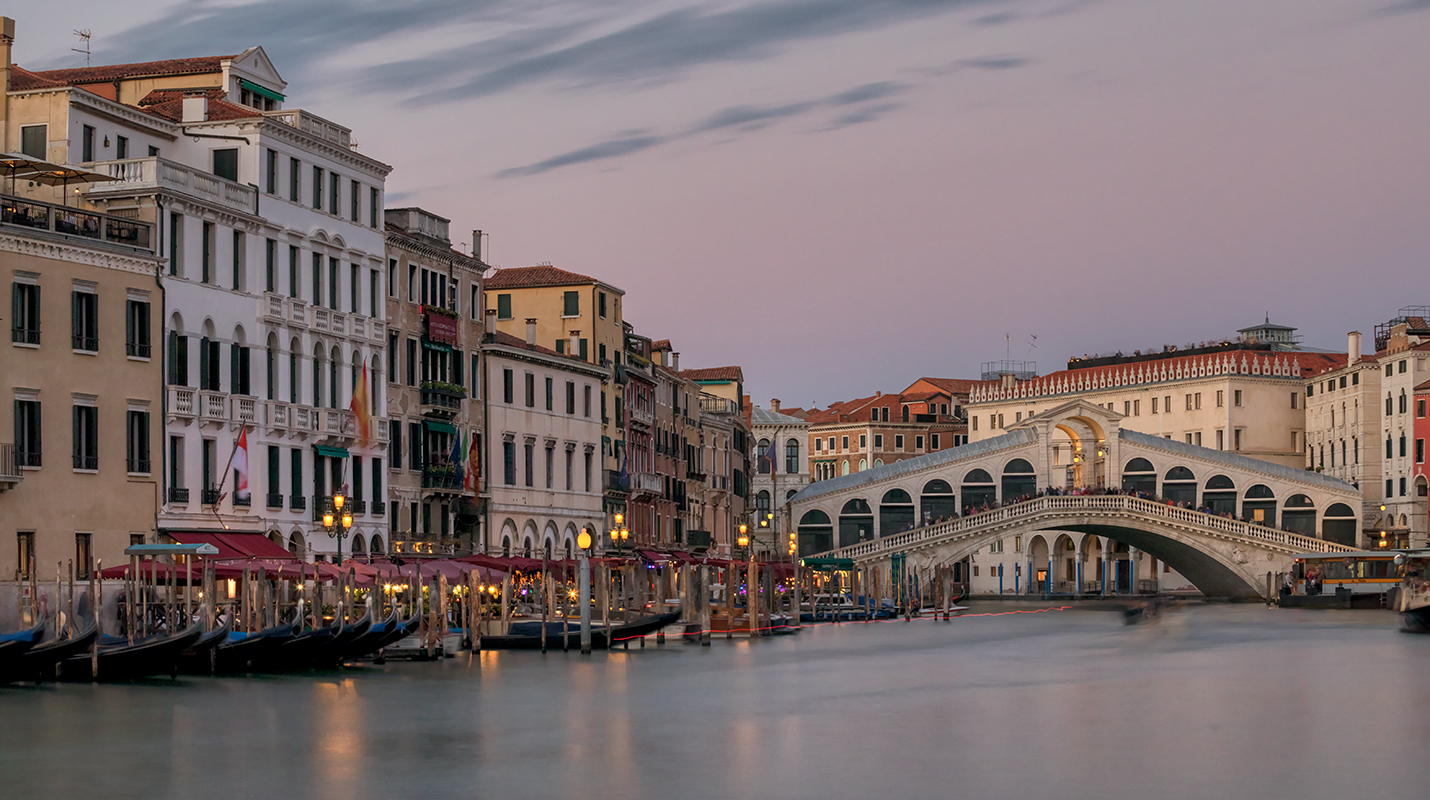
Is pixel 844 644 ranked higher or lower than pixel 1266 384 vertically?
lower

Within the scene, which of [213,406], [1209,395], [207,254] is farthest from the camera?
[1209,395]

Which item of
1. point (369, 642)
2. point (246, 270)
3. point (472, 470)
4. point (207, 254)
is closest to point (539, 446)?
point (472, 470)

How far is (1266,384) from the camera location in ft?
273

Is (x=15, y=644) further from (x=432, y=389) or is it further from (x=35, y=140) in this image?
(x=432, y=389)

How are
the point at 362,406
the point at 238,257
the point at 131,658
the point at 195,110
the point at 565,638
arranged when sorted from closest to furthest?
the point at 131,658 → the point at 238,257 → the point at 565,638 → the point at 195,110 → the point at 362,406

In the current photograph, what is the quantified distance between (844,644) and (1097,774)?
2422 centimetres

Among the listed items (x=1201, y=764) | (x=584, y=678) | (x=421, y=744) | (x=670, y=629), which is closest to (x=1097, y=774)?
(x=1201, y=764)

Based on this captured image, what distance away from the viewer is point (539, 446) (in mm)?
45562

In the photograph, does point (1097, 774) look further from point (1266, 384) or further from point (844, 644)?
point (1266, 384)

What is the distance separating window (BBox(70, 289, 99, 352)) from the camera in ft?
99.2

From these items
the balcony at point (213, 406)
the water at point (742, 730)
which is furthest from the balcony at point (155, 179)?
the water at point (742, 730)

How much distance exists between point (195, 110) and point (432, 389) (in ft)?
25.3

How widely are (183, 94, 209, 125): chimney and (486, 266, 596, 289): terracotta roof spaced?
1562 centimetres

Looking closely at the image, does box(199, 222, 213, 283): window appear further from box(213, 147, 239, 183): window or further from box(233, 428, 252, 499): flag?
box(233, 428, 252, 499): flag
